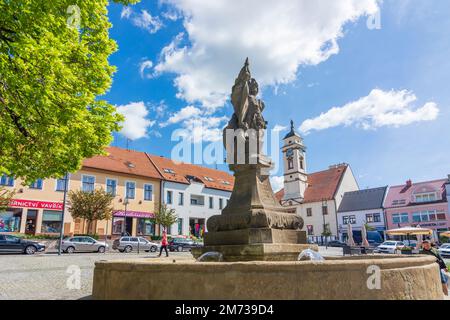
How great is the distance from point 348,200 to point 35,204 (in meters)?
44.7

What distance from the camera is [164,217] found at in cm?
3591

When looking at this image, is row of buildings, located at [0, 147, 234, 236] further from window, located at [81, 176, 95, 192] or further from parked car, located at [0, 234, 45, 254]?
parked car, located at [0, 234, 45, 254]

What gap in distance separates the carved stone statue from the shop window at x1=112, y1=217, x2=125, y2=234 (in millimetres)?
29614

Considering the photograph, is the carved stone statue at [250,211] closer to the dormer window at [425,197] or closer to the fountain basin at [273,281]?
the fountain basin at [273,281]

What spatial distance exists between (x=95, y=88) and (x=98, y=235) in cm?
2506

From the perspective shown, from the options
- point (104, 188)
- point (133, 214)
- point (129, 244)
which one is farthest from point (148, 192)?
point (129, 244)

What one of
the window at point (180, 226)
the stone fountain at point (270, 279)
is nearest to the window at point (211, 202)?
the window at point (180, 226)

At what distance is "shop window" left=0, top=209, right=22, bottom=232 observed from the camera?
90.4 ft

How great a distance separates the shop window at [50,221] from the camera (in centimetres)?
2981

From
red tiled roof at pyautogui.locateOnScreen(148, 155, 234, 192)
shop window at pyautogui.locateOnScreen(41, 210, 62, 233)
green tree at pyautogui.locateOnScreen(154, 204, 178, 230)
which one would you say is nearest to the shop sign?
shop window at pyautogui.locateOnScreen(41, 210, 62, 233)

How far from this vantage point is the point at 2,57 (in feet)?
20.8

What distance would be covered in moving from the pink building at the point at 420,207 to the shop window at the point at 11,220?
46.0 meters
